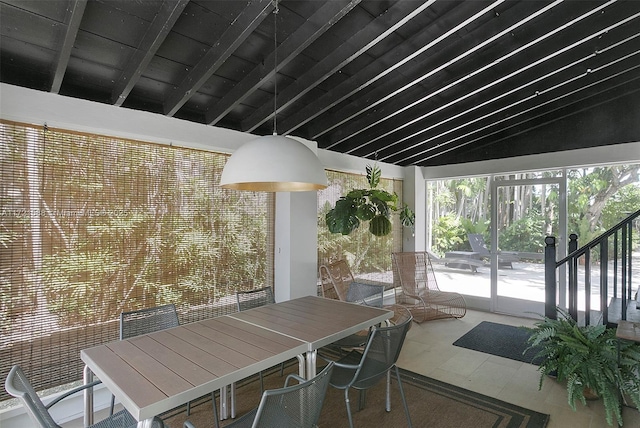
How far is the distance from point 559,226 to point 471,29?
11.6 feet

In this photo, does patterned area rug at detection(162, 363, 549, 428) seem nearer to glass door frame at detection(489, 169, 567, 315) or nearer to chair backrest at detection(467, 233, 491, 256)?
glass door frame at detection(489, 169, 567, 315)

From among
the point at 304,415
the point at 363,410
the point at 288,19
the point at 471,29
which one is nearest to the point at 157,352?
the point at 304,415

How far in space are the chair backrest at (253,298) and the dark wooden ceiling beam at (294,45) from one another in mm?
1829

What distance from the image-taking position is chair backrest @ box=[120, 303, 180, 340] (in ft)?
8.12

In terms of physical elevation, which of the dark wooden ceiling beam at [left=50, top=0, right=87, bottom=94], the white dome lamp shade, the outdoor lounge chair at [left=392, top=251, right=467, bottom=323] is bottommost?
the outdoor lounge chair at [left=392, top=251, right=467, bottom=323]

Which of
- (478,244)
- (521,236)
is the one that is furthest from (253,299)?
(521,236)

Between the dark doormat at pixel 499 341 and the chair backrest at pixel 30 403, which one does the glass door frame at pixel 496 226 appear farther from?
the chair backrest at pixel 30 403

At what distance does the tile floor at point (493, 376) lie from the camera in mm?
2719

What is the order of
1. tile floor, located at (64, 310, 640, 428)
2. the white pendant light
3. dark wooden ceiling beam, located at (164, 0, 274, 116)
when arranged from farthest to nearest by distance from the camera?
tile floor, located at (64, 310, 640, 428) → dark wooden ceiling beam, located at (164, 0, 274, 116) → the white pendant light

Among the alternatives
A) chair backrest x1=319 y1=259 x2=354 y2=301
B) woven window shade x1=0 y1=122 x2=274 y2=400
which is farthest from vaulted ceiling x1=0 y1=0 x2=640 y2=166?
chair backrest x1=319 y1=259 x2=354 y2=301

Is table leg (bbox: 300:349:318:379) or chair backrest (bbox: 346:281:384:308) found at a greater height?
chair backrest (bbox: 346:281:384:308)

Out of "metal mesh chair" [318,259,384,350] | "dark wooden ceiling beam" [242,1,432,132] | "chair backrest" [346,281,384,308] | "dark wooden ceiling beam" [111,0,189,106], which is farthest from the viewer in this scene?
"chair backrest" [346,281,384,308]

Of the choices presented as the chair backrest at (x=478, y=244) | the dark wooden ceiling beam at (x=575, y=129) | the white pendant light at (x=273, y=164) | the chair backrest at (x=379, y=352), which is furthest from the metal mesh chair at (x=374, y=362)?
the dark wooden ceiling beam at (x=575, y=129)

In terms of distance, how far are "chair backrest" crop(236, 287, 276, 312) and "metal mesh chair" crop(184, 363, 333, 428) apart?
1.59 metres
